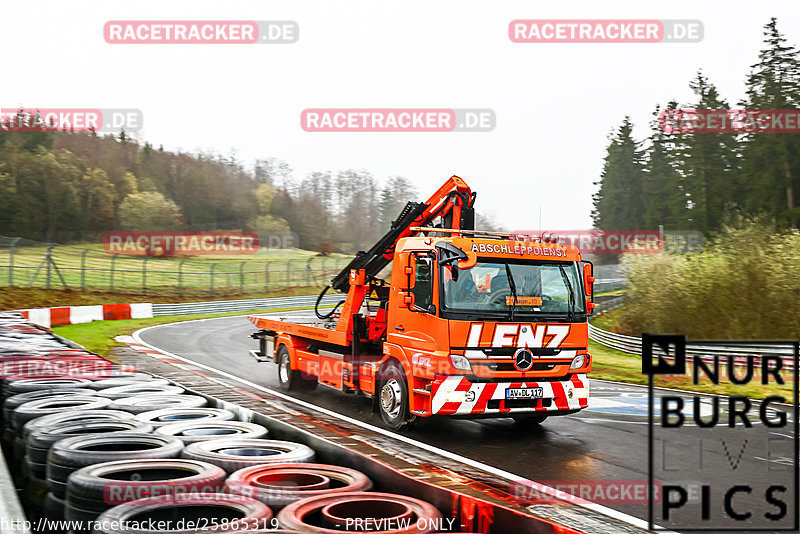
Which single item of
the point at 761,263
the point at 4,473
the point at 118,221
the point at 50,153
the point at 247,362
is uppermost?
the point at 50,153

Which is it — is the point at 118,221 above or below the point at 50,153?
below

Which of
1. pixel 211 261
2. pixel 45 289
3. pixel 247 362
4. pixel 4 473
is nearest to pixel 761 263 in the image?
pixel 247 362

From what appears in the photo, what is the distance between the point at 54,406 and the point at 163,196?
265ft

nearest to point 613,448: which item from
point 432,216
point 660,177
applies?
point 432,216

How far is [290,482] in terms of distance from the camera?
4820mm

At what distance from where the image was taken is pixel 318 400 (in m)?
12.6

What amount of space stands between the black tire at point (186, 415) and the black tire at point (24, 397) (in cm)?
125

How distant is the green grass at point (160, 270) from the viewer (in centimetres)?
3734

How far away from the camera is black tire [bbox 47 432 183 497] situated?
4.67m

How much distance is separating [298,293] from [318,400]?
41.3m

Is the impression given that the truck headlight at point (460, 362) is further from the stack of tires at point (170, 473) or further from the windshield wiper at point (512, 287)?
the stack of tires at point (170, 473)

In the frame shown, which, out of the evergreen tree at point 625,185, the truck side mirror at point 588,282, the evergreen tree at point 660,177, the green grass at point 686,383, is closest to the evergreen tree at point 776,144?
the evergreen tree at point 660,177

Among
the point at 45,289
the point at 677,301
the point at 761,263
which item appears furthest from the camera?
the point at 45,289

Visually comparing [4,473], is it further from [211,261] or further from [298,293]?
[211,261]
